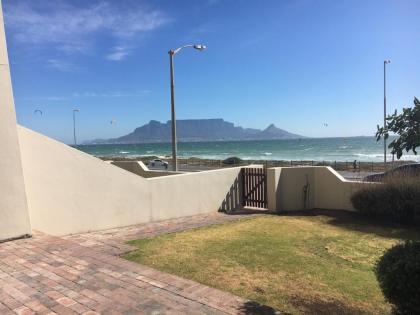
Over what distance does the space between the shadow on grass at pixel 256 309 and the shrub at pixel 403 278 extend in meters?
1.24

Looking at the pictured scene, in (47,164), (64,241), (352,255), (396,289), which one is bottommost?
(352,255)

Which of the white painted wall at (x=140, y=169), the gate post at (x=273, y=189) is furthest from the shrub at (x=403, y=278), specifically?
the white painted wall at (x=140, y=169)

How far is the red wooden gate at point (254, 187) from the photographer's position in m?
12.7

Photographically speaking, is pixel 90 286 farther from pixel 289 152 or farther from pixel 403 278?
pixel 289 152

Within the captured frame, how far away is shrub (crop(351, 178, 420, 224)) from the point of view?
10180 millimetres

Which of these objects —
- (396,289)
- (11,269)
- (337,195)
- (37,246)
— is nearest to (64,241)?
(37,246)

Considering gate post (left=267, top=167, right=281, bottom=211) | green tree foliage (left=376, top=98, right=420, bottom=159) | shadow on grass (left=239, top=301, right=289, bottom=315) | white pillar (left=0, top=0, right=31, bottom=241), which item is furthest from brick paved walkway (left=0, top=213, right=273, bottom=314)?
gate post (left=267, top=167, right=281, bottom=211)

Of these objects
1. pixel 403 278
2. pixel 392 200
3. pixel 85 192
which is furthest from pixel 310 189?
Answer: pixel 403 278

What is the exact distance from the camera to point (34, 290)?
15.4ft

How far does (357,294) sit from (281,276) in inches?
42.6

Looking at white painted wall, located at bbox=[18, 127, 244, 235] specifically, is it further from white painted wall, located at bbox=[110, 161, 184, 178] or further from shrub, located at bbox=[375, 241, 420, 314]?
shrub, located at bbox=[375, 241, 420, 314]

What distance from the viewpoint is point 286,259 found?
664cm

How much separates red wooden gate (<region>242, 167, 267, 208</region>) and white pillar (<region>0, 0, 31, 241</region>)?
302 inches

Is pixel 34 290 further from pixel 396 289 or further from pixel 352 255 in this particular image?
pixel 352 255
